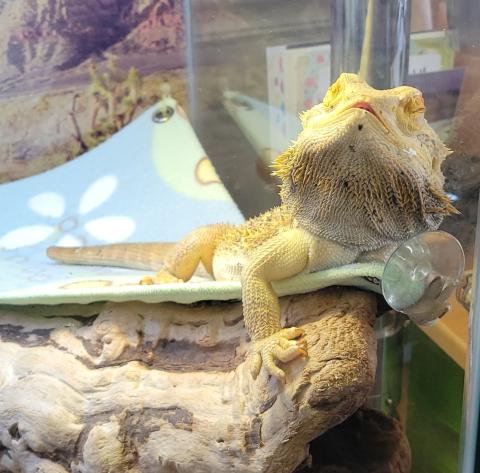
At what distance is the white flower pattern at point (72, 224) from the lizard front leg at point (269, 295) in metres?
1.20

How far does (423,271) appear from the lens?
3.25ft

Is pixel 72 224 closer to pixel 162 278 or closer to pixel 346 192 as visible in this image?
pixel 162 278

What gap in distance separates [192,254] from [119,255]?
1.42 feet

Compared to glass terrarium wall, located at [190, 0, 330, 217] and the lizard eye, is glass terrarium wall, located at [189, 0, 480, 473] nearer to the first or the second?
glass terrarium wall, located at [190, 0, 330, 217]

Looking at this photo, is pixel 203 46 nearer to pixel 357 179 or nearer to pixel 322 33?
pixel 322 33

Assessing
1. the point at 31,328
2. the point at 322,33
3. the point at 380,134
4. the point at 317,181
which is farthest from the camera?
the point at 322,33

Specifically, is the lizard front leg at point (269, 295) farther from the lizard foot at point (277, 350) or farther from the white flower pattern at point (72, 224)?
the white flower pattern at point (72, 224)

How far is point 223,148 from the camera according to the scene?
2695 millimetres

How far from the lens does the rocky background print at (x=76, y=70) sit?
107 inches

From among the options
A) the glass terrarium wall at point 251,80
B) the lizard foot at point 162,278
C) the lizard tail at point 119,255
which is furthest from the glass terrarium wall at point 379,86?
the lizard foot at point 162,278

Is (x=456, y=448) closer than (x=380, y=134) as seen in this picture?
No

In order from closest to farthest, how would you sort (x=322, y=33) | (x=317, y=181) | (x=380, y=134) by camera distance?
(x=380, y=134)
(x=317, y=181)
(x=322, y=33)

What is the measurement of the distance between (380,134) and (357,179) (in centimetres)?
9

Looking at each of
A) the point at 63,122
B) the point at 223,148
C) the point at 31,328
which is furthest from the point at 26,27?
the point at 31,328
